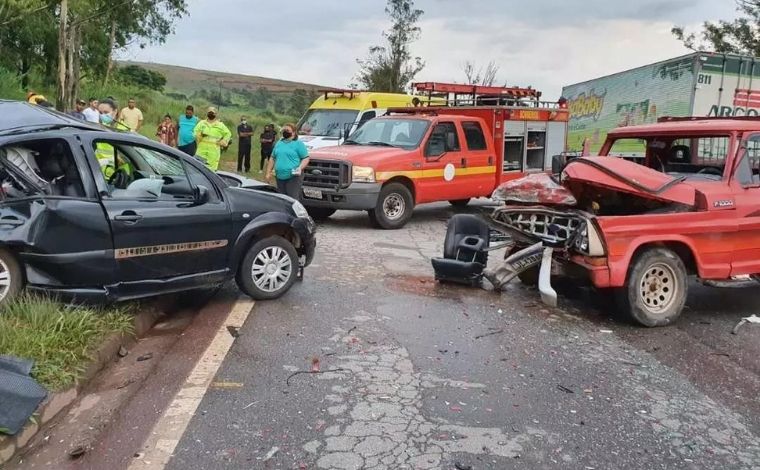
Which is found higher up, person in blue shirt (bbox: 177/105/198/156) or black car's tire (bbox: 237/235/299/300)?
person in blue shirt (bbox: 177/105/198/156)

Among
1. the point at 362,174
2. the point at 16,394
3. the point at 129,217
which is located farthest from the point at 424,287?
the point at 16,394

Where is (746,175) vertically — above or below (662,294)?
above

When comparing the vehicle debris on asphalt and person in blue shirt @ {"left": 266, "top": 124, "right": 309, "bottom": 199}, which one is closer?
the vehicle debris on asphalt

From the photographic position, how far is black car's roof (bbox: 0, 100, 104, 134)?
17.6 ft

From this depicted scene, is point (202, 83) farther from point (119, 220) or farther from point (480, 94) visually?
point (119, 220)

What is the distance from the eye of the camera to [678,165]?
7.62 metres

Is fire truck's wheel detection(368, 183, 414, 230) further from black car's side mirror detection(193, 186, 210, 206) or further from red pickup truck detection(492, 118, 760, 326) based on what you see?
black car's side mirror detection(193, 186, 210, 206)

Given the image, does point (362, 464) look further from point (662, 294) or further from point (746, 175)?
point (746, 175)

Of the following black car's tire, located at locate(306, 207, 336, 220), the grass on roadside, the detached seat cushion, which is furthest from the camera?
black car's tire, located at locate(306, 207, 336, 220)

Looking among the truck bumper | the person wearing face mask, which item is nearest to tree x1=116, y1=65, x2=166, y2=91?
the person wearing face mask

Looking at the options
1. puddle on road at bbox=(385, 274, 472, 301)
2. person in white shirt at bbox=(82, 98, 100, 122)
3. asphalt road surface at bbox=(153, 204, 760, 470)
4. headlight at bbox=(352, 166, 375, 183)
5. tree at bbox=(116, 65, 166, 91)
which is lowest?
asphalt road surface at bbox=(153, 204, 760, 470)

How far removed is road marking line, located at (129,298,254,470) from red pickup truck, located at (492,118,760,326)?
113 inches

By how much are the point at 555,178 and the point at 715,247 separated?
1.65 meters

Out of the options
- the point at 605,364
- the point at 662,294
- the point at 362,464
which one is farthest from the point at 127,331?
the point at 662,294
